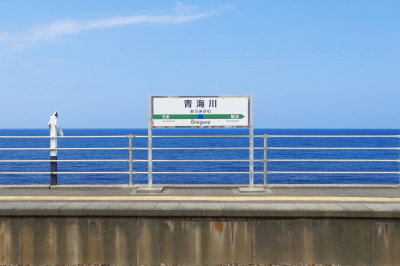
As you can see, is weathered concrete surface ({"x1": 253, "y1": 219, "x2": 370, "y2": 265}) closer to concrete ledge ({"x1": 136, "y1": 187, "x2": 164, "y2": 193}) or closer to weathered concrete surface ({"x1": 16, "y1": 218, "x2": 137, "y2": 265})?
weathered concrete surface ({"x1": 16, "y1": 218, "x2": 137, "y2": 265})

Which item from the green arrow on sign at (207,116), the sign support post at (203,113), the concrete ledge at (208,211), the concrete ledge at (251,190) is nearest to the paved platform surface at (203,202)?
the concrete ledge at (208,211)

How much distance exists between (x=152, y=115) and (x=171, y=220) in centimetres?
335

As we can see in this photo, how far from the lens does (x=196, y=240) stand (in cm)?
605

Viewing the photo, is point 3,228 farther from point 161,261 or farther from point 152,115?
point 152,115

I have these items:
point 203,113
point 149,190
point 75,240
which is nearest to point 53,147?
point 149,190

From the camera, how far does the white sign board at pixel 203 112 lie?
28.9 ft

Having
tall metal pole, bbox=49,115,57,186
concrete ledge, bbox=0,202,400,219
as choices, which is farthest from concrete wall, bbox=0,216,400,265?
tall metal pole, bbox=49,115,57,186

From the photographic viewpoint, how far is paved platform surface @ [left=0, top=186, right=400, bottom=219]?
5945 mm

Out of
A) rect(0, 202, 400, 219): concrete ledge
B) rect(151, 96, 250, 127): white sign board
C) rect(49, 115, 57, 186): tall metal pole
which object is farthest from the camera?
rect(49, 115, 57, 186): tall metal pole

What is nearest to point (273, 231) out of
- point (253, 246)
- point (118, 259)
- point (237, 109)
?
point (253, 246)

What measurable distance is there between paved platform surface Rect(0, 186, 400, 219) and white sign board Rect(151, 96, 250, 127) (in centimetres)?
143

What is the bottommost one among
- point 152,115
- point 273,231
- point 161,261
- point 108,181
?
point 108,181

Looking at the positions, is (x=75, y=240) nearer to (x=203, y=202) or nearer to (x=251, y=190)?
(x=203, y=202)

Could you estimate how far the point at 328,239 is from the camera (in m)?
6.02
